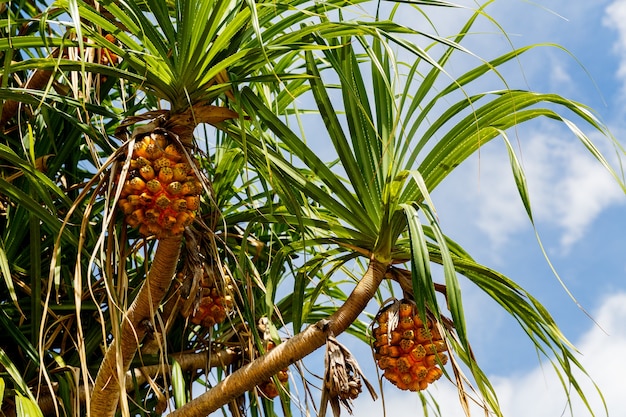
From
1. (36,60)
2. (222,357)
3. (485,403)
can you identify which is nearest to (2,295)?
(222,357)

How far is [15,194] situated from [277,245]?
79 cm

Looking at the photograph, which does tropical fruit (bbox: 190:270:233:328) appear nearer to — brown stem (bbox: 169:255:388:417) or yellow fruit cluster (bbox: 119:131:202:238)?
brown stem (bbox: 169:255:388:417)

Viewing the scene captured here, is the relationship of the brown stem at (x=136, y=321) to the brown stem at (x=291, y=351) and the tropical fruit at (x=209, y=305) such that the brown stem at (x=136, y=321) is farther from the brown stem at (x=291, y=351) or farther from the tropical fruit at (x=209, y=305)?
the tropical fruit at (x=209, y=305)

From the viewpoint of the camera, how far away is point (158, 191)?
1.39 metres

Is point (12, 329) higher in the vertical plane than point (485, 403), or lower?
lower

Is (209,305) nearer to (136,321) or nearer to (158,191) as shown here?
(136,321)

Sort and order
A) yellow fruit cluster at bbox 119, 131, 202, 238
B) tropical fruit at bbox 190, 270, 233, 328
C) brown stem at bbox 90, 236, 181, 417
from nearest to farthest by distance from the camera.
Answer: yellow fruit cluster at bbox 119, 131, 202, 238
brown stem at bbox 90, 236, 181, 417
tropical fruit at bbox 190, 270, 233, 328

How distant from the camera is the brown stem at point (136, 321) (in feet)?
4.98

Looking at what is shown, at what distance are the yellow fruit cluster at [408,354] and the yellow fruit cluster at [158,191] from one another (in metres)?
0.42

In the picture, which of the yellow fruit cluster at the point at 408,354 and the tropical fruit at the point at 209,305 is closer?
the yellow fruit cluster at the point at 408,354

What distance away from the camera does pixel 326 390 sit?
152cm

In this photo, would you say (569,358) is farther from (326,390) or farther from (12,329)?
(12,329)

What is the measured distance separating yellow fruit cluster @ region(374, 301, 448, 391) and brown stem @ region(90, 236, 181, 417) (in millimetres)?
386

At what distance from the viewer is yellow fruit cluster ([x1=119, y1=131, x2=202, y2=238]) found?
4.55 feet
